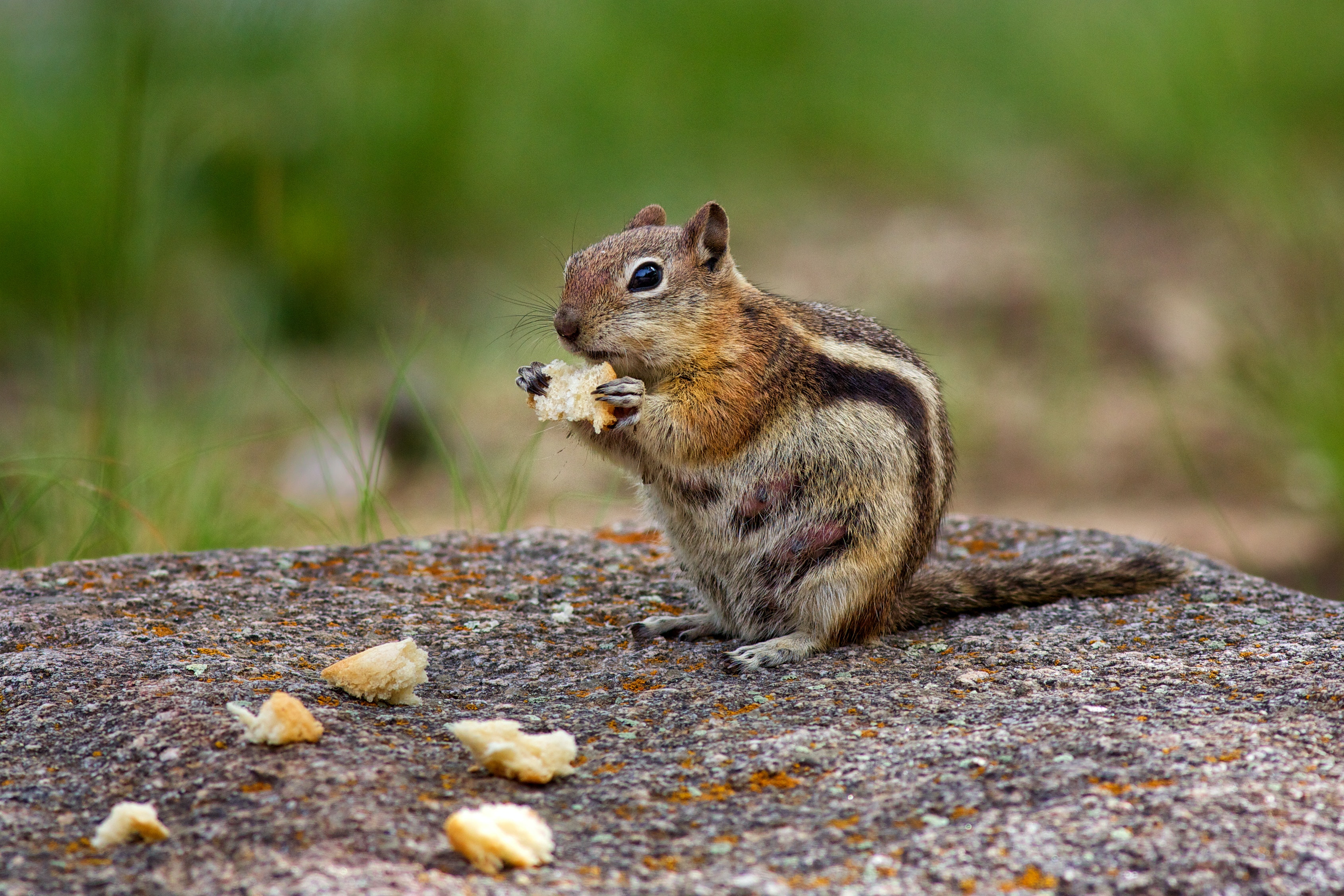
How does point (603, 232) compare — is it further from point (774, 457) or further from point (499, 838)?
point (499, 838)

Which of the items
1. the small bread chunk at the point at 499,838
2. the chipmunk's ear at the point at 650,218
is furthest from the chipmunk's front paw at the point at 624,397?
the small bread chunk at the point at 499,838

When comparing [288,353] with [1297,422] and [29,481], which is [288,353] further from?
[1297,422]

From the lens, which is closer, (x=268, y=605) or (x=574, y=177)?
(x=268, y=605)

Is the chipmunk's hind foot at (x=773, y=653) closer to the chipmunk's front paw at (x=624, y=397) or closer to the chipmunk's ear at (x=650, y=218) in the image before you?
the chipmunk's front paw at (x=624, y=397)

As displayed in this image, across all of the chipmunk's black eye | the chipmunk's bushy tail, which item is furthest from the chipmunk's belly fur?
the chipmunk's black eye

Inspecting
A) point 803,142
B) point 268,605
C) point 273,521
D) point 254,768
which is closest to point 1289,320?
point 803,142

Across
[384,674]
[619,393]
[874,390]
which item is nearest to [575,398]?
[619,393]
